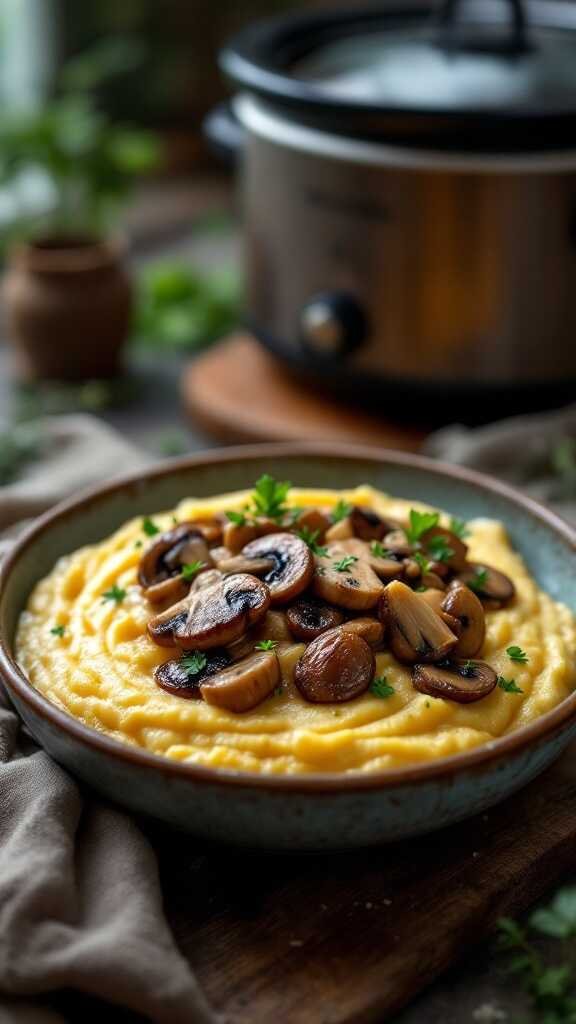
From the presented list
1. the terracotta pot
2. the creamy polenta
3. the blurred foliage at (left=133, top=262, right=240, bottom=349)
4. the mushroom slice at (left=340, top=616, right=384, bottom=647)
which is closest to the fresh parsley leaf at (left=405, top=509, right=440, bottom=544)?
the creamy polenta

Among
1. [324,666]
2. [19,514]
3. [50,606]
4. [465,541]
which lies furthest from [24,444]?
[324,666]

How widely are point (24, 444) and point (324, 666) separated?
1.96 m

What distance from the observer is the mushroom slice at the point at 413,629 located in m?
2.62

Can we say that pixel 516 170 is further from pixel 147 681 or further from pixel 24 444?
pixel 147 681

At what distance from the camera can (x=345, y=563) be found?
2760mm

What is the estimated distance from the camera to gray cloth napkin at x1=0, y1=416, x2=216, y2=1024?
2.18 m

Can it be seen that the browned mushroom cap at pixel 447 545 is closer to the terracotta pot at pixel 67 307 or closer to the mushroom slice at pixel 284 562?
the mushroom slice at pixel 284 562

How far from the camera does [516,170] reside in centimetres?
393

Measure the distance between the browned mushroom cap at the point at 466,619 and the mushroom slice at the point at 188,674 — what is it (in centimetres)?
48

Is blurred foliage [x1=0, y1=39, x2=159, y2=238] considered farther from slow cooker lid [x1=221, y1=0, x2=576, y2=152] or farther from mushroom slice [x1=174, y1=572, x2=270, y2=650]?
mushroom slice [x1=174, y1=572, x2=270, y2=650]

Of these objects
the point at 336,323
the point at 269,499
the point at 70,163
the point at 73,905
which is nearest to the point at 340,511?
the point at 269,499

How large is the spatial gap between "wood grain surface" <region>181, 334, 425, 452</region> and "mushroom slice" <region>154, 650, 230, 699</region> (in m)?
1.85

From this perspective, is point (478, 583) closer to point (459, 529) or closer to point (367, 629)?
point (459, 529)

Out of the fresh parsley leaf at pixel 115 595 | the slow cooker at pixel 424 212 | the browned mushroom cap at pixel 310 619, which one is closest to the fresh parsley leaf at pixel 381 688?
the browned mushroom cap at pixel 310 619
